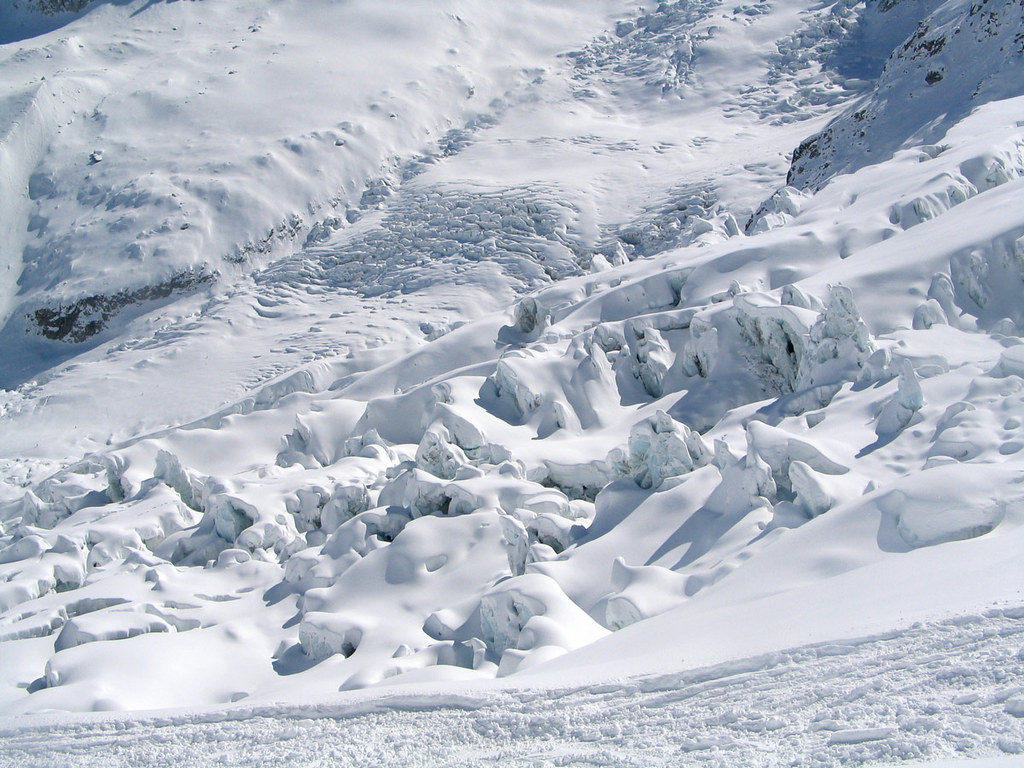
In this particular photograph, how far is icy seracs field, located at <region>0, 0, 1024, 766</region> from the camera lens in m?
5.55

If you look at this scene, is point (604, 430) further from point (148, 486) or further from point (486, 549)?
point (148, 486)

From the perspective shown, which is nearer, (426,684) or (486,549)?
(426,684)

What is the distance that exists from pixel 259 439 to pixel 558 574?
10.5 metres

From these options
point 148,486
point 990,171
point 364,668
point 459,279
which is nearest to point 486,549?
point 364,668

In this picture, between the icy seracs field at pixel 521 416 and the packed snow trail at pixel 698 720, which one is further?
the icy seracs field at pixel 521 416

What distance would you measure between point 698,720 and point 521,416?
9.69m

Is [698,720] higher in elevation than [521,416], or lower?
higher

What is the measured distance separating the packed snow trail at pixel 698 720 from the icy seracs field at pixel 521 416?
0.08 ft

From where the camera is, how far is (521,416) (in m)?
14.5

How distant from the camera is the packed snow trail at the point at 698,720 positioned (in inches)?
170

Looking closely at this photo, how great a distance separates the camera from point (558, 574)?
8938 mm

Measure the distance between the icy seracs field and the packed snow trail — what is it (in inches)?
0.9

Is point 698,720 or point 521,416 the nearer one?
point 698,720

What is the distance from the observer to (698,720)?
4.95 meters
